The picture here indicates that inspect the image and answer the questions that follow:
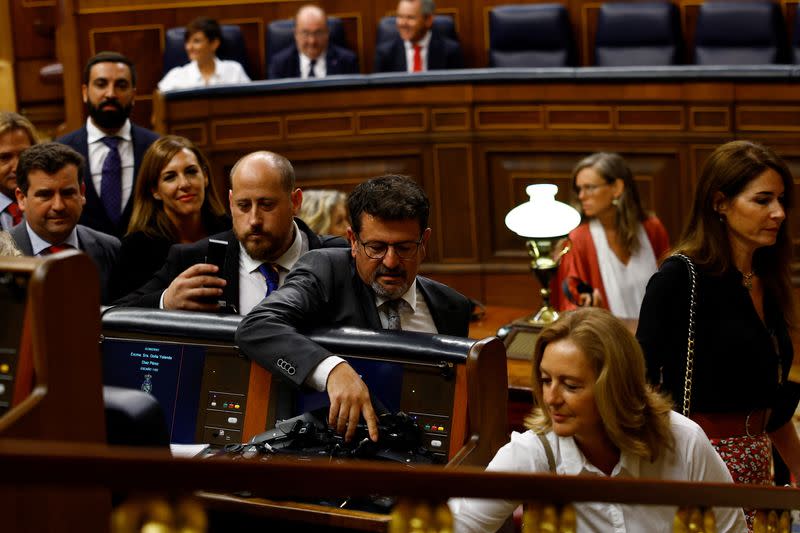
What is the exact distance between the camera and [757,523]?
1998 mm

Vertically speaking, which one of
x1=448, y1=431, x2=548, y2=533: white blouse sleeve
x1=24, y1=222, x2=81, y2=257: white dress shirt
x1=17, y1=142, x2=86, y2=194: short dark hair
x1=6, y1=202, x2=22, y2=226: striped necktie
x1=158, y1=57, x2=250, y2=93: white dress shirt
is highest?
x1=158, y1=57, x2=250, y2=93: white dress shirt

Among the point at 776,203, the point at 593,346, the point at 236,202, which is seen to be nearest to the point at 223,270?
the point at 236,202

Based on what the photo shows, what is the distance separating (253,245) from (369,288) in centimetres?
49

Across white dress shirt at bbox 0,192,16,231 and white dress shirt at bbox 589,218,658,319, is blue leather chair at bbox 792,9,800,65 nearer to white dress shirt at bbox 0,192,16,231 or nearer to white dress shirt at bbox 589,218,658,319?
white dress shirt at bbox 589,218,658,319

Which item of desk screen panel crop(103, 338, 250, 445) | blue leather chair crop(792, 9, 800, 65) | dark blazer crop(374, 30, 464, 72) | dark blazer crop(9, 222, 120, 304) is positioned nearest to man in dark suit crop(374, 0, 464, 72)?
dark blazer crop(374, 30, 464, 72)

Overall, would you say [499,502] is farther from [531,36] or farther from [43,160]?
[531,36]

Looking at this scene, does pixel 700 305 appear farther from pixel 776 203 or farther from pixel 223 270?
pixel 223 270

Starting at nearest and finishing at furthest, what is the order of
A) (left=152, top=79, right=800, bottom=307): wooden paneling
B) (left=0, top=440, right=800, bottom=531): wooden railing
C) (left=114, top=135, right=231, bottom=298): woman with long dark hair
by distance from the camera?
(left=0, top=440, right=800, bottom=531): wooden railing, (left=114, top=135, right=231, bottom=298): woman with long dark hair, (left=152, top=79, right=800, bottom=307): wooden paneling

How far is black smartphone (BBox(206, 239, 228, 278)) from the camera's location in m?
2.87

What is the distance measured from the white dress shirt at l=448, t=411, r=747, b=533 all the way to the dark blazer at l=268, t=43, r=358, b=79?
195 inches

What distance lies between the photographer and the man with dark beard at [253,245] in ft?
9.55

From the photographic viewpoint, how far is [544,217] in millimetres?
3984

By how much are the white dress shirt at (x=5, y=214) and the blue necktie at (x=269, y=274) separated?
1.41 meters

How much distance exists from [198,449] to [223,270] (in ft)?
2.17
